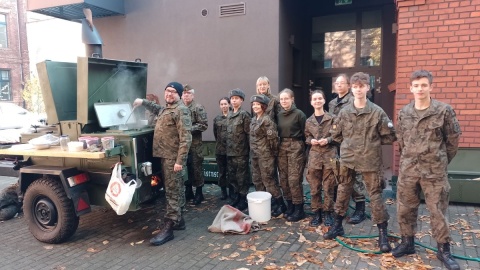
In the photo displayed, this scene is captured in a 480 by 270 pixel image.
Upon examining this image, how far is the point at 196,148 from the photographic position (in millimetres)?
5715

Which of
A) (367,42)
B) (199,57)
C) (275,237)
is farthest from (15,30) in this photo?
(275,237)

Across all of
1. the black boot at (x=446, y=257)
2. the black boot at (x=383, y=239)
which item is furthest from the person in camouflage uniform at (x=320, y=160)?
the black boot at (x=446, y=257)

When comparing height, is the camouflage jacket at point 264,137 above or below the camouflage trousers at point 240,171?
above

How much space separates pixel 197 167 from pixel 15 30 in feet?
76.7

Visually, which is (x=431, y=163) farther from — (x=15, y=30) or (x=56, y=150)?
(x=15, y=30)

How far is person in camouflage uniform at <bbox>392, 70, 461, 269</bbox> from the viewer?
11.1 ft

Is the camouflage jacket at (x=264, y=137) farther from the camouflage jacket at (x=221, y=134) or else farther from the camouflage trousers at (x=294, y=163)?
the camouflage jacket at (x=221, y=134)

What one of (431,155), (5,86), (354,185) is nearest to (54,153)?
(354,185)

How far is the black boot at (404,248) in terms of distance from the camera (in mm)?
3676

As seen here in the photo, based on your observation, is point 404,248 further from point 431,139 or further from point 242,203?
point 242,203

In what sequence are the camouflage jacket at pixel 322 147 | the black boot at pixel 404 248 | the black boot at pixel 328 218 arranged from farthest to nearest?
the black boot at pixel 328 218
the camouflage jacket at pixel 322 147
the black boot at pixel 404 248

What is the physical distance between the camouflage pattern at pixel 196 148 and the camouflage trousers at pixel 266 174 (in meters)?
1.03

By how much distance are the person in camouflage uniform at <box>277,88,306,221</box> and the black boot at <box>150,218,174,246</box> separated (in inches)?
62.3

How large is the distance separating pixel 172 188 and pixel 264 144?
1370 millimetres
